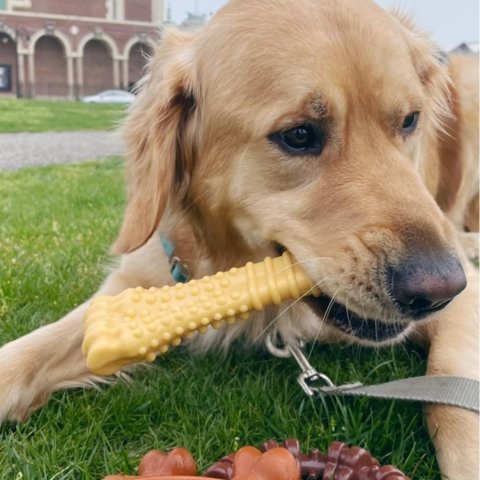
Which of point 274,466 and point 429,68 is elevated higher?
point 429,68

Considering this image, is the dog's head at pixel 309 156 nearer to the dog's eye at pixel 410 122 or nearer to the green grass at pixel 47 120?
the dog's eye at pixel 410 122

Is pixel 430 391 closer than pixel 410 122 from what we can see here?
Yes

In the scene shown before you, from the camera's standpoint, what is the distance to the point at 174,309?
1940 mm

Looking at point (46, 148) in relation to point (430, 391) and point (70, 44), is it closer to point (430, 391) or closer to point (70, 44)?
point (430, 391)

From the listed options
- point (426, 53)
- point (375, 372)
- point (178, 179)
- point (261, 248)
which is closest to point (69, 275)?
point (178, 179)

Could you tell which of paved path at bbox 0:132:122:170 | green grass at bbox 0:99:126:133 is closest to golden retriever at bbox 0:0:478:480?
paved path at bbox 0:132:122:170

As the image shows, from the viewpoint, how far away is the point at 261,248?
7.50 feet

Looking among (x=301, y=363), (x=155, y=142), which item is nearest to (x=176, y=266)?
(x=155, y=142)

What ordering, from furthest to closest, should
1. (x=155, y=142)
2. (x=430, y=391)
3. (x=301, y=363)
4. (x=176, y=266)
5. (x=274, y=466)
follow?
(x=176, y=266)
(x=155, y=142)
(x=301, y=363)
(x=430, y=391)
(x=274, y=466)

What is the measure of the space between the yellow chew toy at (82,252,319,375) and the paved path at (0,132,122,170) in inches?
303

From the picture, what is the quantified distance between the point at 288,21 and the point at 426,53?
2.64ft

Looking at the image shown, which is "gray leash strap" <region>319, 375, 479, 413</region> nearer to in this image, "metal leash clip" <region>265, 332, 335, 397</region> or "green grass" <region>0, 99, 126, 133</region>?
"metal leash clip" <region>265, 332, 335, 397</region>

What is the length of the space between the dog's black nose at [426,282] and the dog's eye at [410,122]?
2.10 ft

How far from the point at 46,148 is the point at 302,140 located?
11.9 metres
